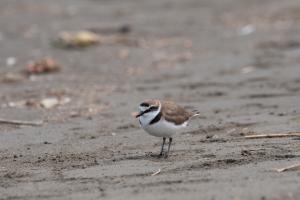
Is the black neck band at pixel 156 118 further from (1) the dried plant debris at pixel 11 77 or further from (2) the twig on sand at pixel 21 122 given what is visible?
(1) the dried plant debris at pixel 11 77

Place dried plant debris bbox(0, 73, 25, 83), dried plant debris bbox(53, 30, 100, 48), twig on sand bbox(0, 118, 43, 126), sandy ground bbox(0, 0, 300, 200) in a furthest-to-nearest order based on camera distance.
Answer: dried plant debris bbox(53, 30, 100, 48) → dried plant debris bbox(0, 73, 25, 83) → twig on sand bbox(0, 118, 43, 126) → sandy ground bbox(0, 0, 300, 200)

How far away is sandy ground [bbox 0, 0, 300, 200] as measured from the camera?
23.9 feet

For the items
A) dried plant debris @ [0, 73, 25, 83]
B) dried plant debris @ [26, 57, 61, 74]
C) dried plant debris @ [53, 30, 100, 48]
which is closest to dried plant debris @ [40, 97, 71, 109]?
dried plant debris @ [0, 73, 25, 83]

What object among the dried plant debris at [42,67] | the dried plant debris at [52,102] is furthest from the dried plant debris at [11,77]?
the dried plant debris at [52,102]

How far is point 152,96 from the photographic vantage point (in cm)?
1205

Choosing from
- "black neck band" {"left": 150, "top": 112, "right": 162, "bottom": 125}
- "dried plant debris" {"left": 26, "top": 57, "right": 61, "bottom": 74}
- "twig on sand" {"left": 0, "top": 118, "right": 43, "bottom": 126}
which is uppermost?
"dried plant debris" {"left": 26, "top": 57, "right": 61, "bottom": 74}

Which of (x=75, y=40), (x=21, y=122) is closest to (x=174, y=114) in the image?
(x=21, y=122)

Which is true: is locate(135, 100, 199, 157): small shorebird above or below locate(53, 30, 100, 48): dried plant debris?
below

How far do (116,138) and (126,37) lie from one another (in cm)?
770

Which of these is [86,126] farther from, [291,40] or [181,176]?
[291,40]

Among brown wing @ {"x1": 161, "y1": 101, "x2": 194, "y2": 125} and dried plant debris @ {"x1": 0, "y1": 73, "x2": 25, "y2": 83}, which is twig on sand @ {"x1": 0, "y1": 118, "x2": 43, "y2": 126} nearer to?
brown wing @ {"x1": 161, "y1": 101, "x2": 194, "y2": 125}

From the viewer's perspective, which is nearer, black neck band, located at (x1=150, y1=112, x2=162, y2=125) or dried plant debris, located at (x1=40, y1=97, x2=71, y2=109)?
black neck band, located at (x1=150, y1=112, x2=162, y2=125)

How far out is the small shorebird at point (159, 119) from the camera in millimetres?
8492

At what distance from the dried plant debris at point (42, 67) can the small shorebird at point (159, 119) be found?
17.7ft
